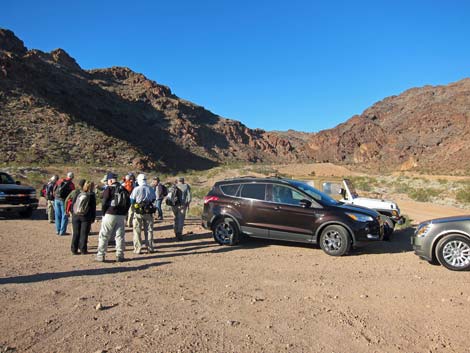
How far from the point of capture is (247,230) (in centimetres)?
928

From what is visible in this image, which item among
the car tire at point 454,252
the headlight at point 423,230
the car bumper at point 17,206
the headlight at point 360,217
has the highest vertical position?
the headlight at point 360,217

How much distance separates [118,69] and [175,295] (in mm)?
92855

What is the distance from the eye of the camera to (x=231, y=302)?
543 cm

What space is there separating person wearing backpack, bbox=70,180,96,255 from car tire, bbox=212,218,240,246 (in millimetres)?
2984

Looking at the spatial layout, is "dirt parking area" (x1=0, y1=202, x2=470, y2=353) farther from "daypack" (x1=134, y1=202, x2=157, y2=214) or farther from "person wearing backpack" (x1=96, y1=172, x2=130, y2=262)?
"daypack" (x1=134, y1=202, x2=157, y2=214)

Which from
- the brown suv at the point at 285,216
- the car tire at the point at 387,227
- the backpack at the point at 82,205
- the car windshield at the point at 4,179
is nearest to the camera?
the backpack at the point at 82,205

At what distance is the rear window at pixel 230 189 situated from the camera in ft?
31.7

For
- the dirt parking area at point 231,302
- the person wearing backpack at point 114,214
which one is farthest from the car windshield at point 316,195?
the person wearing backpack at point 114,214

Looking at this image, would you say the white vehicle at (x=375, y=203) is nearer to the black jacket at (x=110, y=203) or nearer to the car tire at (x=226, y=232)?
the car tire at (x=226, y=232)

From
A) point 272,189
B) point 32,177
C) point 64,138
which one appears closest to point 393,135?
point 64,138

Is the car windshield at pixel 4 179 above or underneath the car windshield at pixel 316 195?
underneath

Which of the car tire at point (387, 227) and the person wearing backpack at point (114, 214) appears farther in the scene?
the car tire at point (387, 227)

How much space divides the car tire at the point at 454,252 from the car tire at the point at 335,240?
178 cm

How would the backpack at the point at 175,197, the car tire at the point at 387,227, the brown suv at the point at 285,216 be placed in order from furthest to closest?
the car tire at the point at 387,227 → the backpack at the point at 175,197 → the brown suv at the point at 285,216
